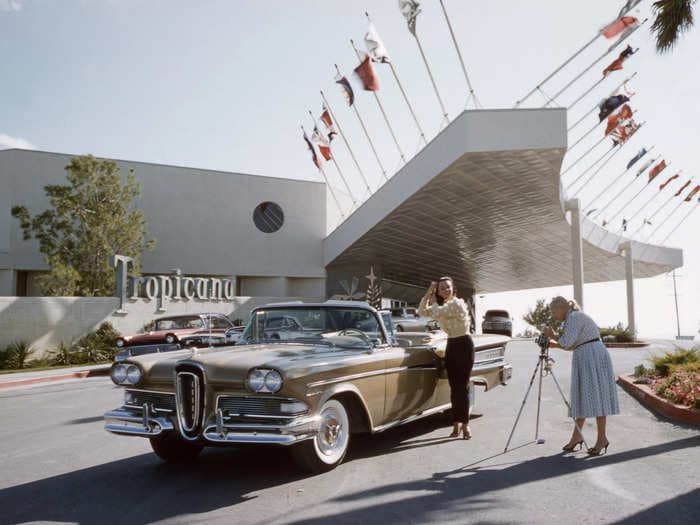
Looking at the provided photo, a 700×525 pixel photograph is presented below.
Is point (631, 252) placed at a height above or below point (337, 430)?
above

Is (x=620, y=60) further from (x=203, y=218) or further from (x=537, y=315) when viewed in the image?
(x=537, y=315)

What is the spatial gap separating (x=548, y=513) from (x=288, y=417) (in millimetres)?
1975

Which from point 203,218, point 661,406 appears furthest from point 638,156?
point 661,406

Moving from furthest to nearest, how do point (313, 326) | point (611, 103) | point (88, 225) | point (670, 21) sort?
point (611, 103)
point (88, 225)
point (670, 21)
point (313, 326)

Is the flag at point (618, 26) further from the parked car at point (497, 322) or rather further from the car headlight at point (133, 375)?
the car headlight at point (133, 375)

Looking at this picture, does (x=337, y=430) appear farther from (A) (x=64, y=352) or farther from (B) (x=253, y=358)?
(A) (x=64, y=352)

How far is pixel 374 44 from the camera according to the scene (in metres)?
24.1

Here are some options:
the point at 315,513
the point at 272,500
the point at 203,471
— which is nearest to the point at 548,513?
the point at 315,513

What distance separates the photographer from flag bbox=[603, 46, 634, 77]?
23.6m

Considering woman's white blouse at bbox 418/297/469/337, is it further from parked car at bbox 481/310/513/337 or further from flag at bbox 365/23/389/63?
parked car at bbox 481/310/513/337

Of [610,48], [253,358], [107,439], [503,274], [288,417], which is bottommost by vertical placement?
[107,439]

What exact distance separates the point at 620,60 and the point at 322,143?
15.0 meters

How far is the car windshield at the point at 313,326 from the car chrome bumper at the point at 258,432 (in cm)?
147

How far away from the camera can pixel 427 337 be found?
24.7ft
